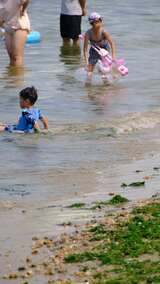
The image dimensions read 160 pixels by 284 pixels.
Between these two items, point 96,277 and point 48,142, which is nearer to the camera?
point 96,277

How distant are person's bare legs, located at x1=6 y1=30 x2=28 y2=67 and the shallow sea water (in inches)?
7.4

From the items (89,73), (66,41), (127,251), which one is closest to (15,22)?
(89,73)

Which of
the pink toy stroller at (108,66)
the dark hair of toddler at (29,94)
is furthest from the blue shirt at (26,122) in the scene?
the pink toy stroller at (108,66)

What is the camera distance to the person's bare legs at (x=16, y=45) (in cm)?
1521

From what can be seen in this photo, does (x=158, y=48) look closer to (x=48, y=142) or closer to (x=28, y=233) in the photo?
(x=48, y=142)

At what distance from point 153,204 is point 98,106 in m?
5.99

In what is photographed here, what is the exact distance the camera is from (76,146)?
10312 millimetres

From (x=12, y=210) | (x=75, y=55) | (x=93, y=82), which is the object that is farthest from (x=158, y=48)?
(x=12, y=210)

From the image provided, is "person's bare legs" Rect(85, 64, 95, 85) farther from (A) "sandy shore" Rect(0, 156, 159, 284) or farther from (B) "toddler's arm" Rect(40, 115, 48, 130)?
(A) "sandy shore" Rect(0, 156, 159, 284)

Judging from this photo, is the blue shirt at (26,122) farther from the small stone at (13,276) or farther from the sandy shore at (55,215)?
the small stone at (13,276)

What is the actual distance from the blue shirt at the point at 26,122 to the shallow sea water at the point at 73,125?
21 cm

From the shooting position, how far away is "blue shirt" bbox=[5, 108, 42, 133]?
435 inches

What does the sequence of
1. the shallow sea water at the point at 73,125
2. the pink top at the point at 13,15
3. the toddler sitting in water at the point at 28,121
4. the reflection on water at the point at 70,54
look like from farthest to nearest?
A: the reflection on water at the point at 70,54 < the pink top at the point at 13,15 < the toddler sitting in water at the point at 28,121 < the shallow sea water at the point at 73,125

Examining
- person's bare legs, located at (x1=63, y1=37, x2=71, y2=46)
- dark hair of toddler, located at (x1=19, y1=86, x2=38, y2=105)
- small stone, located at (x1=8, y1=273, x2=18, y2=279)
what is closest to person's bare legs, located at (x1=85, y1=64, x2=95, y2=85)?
dark hair of toddler, located at (x1=19, y1=86, x2=38, y2=105)
